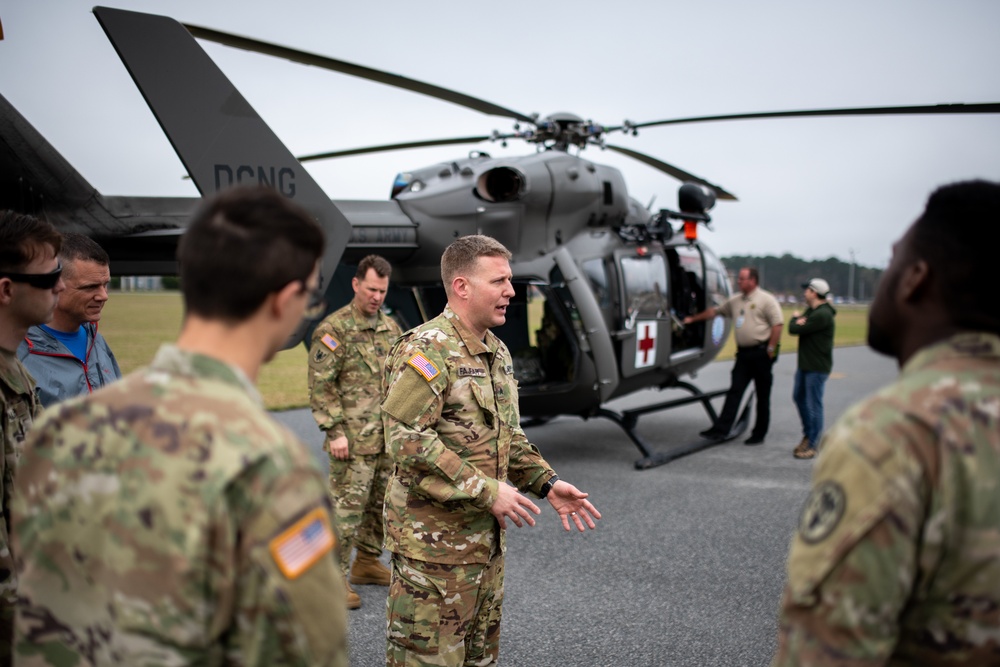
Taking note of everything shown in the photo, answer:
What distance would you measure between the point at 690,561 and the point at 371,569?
189 cm

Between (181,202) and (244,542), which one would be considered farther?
(181,202)

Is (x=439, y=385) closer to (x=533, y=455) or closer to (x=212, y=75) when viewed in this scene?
(x=533, y=455)

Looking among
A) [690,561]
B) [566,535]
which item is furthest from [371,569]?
[690,561]

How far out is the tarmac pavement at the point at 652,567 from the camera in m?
3.33

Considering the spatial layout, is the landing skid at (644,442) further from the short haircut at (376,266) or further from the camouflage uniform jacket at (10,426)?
the camouflage uniform jacket at (10,426)

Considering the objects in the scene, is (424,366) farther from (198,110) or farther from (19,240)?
(198,110)

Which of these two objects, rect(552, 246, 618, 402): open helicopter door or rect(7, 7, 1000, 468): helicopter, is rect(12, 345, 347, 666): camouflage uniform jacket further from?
rect(552, 246, 618, 402): open helicopter door

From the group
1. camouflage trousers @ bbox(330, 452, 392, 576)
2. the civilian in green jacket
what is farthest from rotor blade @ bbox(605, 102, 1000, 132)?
camouflage trousers @ bbox(330, 452, 392, 576)

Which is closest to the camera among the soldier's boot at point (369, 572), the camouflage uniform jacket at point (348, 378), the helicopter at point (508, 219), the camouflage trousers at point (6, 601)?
the camouflage trousers at point (6, 601)

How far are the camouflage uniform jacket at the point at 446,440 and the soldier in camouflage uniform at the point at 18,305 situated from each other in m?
1.01

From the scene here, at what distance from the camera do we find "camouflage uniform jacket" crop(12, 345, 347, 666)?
1.00 meters

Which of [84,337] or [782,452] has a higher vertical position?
[84,337]

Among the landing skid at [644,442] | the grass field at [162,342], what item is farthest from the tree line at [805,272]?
the landing skid at [644,442]

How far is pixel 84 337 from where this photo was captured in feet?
9.30
